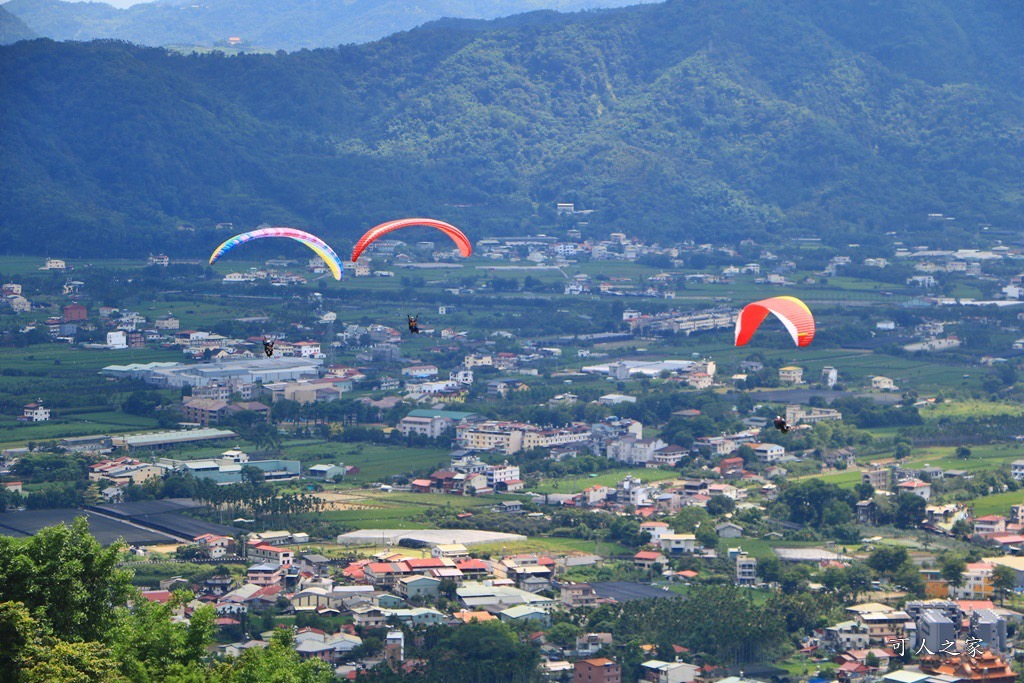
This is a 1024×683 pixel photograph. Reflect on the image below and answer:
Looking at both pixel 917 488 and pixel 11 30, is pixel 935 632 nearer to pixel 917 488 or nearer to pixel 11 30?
pixel 917 488

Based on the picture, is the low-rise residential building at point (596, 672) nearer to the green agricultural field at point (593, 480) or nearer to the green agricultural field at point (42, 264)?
the green agricultural field at point (593, 480)

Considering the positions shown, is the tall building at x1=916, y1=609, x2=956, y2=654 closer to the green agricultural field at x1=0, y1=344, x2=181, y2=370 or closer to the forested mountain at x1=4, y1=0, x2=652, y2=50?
the green agricultural field at x1=0, y1=344, x2=181, y2=370

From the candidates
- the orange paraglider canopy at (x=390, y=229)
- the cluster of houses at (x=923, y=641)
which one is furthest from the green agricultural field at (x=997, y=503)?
the orange paraglider canopy at (x=390, y=229)

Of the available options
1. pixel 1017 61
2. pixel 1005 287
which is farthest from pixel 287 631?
pixel 1017 61

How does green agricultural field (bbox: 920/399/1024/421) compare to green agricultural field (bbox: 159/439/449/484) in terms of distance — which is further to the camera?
green agricultural field (bbox: 920/399/1024/421)

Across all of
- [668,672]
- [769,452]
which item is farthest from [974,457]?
[668,672]

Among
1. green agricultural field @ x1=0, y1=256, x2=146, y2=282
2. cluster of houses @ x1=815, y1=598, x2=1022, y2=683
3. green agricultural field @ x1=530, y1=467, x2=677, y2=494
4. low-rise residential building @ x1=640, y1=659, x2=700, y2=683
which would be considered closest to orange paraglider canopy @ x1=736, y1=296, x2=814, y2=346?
low-rise residential building @ x1=640, y1=659, x2=700, y2=683
